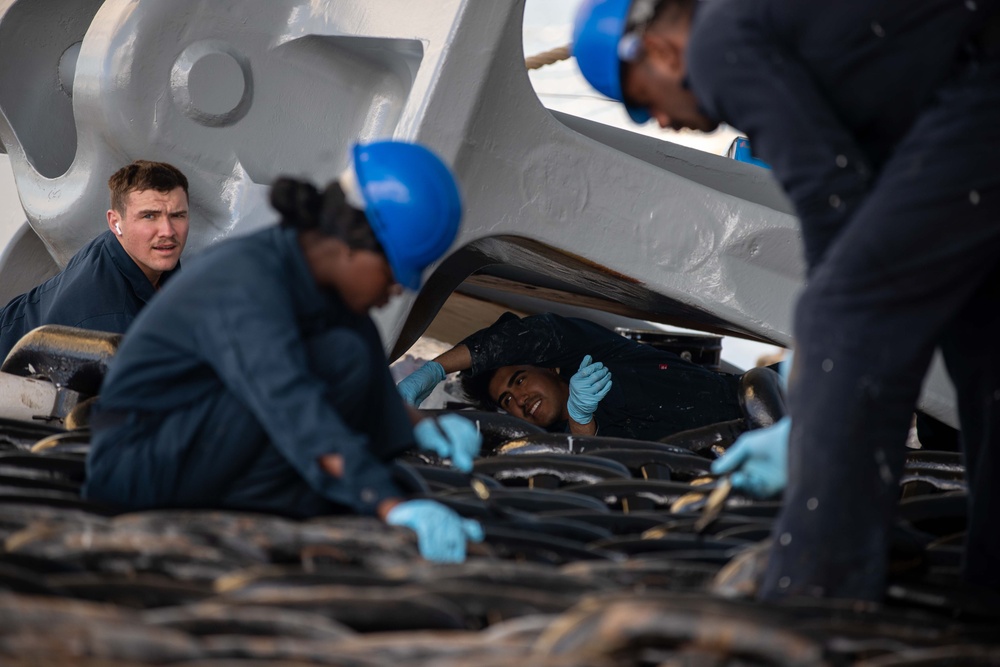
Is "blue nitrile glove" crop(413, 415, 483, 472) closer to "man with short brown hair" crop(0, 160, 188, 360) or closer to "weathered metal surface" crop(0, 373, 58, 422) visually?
"weathered metal surface" crop(0, 373, 58, 422)

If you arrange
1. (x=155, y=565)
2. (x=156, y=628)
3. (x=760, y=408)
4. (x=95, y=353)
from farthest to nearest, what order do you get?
(x=760, y=408) → (x=95, y=353) → (x=155, y=565) → (x=156, y=628)

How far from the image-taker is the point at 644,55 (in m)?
1.75

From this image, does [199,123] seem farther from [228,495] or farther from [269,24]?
[228,495]

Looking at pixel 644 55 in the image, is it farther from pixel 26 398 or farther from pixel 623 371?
pixel 623 371

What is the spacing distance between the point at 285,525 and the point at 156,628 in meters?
0.54

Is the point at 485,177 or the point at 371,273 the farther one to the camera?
the point at 485,177

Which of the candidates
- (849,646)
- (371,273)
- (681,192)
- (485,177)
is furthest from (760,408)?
(849,646)

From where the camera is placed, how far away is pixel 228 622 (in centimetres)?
130

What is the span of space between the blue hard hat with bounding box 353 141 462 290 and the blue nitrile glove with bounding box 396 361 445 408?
6.86 ft

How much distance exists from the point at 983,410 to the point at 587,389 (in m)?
2.29

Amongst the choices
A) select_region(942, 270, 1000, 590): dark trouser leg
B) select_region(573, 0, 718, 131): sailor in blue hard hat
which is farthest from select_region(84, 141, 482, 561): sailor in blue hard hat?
select_region(942, 270, 1000, 590): dark trouser leg

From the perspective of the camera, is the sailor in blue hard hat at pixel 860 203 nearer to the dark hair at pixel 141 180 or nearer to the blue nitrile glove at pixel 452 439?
the blue nitrile glove at pixel 452 439

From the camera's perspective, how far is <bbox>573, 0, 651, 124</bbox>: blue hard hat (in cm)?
176

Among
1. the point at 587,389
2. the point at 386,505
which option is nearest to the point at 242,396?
the point at 386,505
